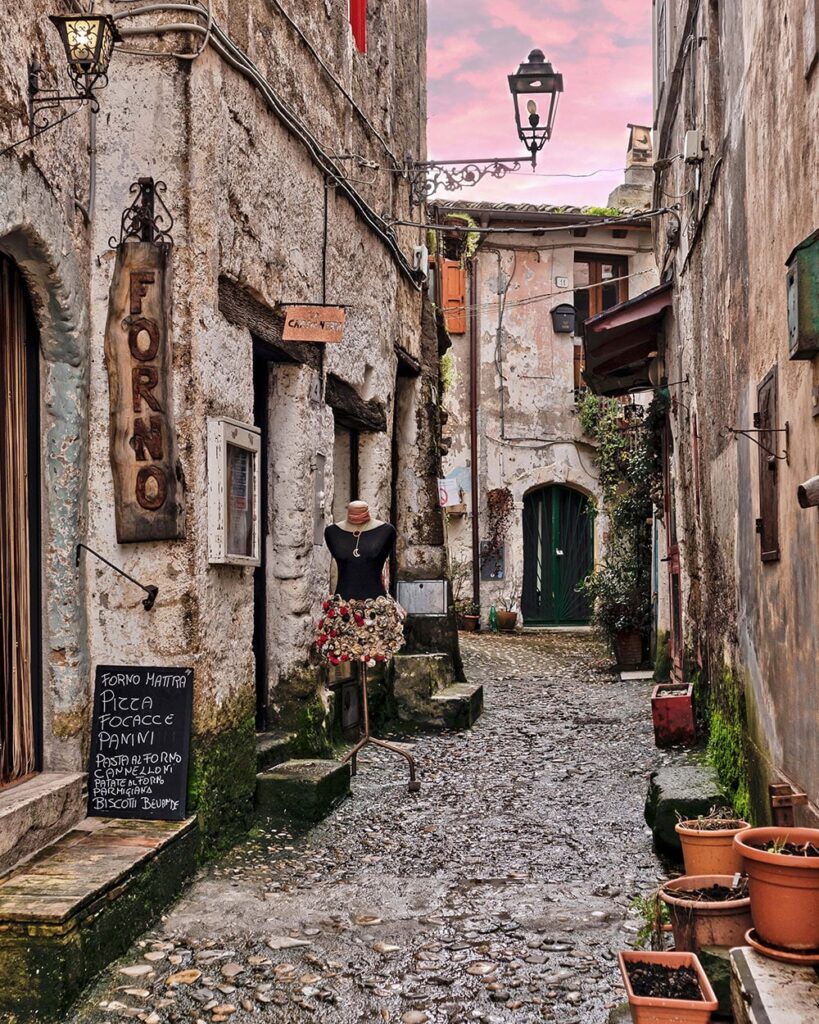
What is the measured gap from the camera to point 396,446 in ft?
34.9

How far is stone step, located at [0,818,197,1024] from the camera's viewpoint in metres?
3.63

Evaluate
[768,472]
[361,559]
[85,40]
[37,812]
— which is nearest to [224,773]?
[37,812]

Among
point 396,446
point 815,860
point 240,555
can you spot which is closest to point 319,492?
point 240,555

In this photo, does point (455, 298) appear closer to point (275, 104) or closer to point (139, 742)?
point (275, 104)

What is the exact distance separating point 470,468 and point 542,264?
3440 millimetres

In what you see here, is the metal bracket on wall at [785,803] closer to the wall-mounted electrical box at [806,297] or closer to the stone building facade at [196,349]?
the wall-mounted electrical box at [806,297]

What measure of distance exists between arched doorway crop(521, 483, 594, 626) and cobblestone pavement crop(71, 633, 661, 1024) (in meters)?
10.1

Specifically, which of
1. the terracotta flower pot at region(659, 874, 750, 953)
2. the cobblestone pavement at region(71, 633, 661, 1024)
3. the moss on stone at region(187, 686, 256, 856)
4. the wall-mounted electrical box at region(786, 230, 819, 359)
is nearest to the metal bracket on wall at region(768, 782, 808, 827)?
the terracotta flower pot at region(659, 874, 750, 953)

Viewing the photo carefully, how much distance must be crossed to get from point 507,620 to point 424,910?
1253cm

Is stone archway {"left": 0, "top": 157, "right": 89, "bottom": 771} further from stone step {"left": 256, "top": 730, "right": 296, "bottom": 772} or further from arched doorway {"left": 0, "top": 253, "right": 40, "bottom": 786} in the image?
stone step {"left": 256, "top": 730, "right": 296, "bottom": 772}

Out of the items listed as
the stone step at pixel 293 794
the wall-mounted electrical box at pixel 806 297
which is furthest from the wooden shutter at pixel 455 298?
the wall-mounted electrical box at pixel 806 297

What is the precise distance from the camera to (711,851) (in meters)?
4.05

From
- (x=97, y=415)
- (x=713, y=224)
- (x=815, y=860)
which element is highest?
(x=713, y=224)

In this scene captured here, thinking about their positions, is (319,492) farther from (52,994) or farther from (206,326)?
(52,994)
